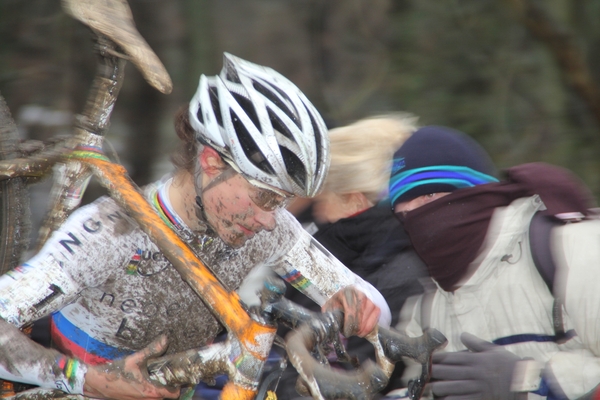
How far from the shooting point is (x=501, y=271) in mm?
2152

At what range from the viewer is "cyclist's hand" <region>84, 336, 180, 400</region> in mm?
1808

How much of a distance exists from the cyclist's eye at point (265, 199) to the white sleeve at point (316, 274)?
0.30 meters

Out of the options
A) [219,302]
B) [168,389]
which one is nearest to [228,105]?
[219,302]

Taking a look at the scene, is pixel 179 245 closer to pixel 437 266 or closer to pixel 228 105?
pixel 228 105

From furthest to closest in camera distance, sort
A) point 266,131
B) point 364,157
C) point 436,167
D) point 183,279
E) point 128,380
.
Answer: point 364,157 < point 436,167 < point 266,131 < point 183,279 < point 128,380

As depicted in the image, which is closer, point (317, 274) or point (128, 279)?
point (128, 279)

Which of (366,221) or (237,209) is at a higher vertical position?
(237,209)

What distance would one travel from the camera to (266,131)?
2.07 metres

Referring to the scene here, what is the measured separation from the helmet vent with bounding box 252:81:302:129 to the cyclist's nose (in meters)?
0.29

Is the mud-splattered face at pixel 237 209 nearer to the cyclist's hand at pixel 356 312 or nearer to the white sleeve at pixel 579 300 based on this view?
the cyclist's hand at pixel 356 312

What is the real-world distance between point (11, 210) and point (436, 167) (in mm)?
1548

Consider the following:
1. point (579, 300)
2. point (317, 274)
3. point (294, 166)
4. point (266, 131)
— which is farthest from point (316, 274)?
point (579, 300)

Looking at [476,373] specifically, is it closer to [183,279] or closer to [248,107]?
[183,279]

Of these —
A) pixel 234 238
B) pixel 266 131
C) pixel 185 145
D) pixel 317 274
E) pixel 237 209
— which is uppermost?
pixel 266 131
